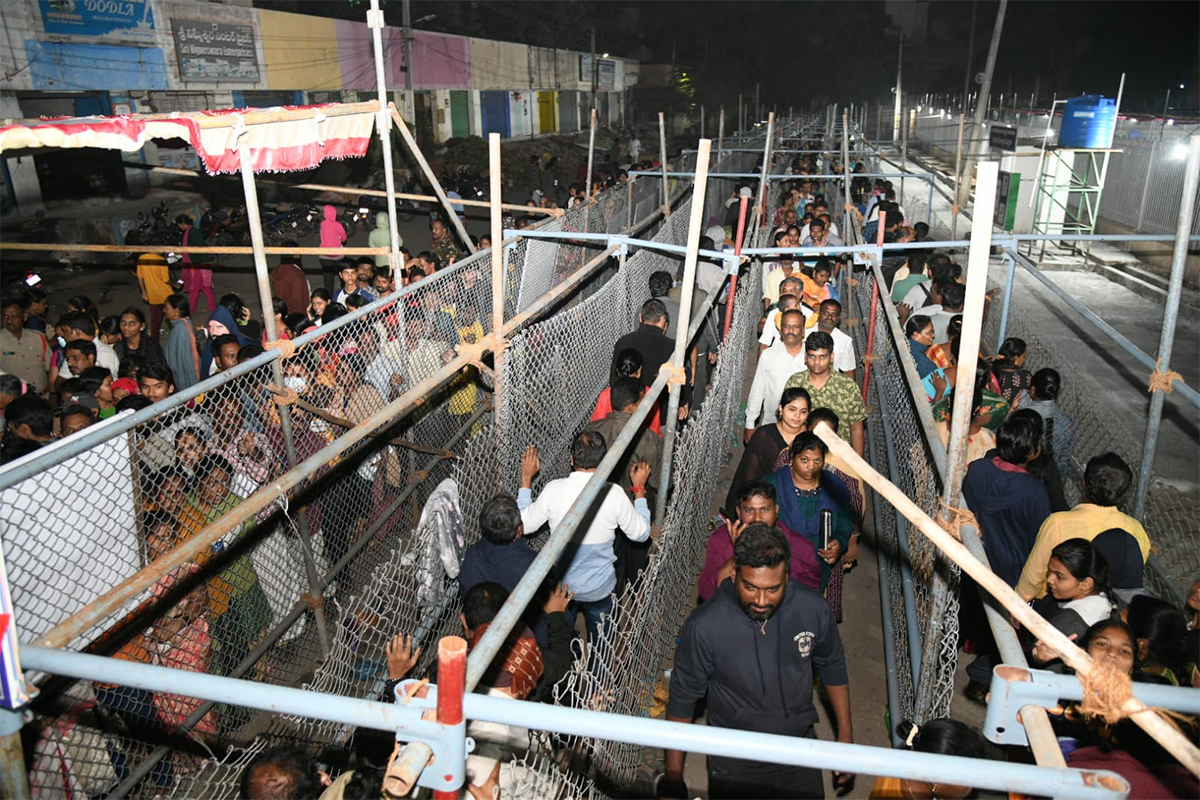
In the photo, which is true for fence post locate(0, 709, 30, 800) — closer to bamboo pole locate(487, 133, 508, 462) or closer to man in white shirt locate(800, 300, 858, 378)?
bamboo pole locate(487, 133, 508, 462)

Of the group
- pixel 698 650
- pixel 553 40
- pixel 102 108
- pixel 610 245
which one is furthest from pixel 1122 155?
pixel 553 40

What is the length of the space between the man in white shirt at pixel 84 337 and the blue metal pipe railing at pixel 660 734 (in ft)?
20.2

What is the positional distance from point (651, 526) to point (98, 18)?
20.6 m

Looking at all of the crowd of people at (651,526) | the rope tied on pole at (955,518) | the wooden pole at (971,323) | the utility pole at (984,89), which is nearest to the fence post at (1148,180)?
the utility pole at (984,89)

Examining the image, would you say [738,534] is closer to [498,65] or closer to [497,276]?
[497,276]

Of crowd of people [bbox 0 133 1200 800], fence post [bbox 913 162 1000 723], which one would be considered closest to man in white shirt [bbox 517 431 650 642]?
crowd of people [bbox 0 133 1200 800]

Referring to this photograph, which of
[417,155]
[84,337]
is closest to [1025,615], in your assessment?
[417,155]

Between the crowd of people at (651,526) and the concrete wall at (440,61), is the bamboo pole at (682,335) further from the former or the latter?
the concrete wall at (440,61)

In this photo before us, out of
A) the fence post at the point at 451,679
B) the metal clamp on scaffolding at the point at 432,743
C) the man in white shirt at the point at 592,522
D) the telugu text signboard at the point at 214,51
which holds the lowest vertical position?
the man in white shirt at the point at 592,522

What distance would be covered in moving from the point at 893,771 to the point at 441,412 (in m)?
5.13

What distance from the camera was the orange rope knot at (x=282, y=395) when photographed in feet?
14.9

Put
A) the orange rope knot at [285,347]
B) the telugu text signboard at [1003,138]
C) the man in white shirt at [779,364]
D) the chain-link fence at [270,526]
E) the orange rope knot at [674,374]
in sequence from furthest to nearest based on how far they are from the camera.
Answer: the telugu text signboard at [1003,138]
the man in white shirt at [779,364]
the orange rope knot at [674,374]
the orange rope knot at [285,347]
the chain-link fence at [270,526]

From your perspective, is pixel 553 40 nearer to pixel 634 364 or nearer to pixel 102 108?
pixel 102 108

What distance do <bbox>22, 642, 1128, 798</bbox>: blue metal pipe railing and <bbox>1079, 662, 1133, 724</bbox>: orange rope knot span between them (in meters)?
0.06
